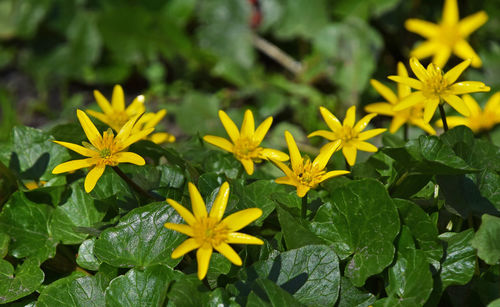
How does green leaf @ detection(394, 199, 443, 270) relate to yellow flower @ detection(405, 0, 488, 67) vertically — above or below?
below

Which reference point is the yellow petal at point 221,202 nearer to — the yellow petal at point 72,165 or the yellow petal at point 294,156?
the yellow petal at point 294,156

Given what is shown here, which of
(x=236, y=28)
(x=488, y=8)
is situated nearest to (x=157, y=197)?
(x=236, y=28)

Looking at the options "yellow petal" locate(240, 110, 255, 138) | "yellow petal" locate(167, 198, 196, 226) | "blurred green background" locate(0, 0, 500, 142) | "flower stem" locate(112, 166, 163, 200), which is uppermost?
"blurred green background" locate(0, 0, 500, 142)

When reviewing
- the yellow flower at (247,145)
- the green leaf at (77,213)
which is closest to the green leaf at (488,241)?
the yellow flower at (247,145)

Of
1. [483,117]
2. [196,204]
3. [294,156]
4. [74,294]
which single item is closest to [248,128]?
[294,156]

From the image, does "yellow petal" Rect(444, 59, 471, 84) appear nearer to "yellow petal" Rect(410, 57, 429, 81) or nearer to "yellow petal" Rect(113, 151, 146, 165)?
"yellow petal" Rect(410, 57, 429, 81)

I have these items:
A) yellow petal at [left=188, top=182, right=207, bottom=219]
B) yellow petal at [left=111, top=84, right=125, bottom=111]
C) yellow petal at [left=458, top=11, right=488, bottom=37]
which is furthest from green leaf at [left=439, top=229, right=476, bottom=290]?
yellow petal at [left=458, top=11, right=488, bottom=37]

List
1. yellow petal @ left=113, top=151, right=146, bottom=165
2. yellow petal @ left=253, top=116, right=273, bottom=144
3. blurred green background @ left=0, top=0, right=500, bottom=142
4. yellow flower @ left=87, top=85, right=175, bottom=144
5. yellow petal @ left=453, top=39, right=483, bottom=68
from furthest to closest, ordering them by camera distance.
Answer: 1. blurred green background @ left=0, top=0, right=500, bottom=142
2. yellow petal @ left=453, top=39, right=483, bottom=68
3. yellow flower @ left=87, top=85, right=175, bottom=144
4. yellow petal @ left=253, top=116, right=273, bottom=144
5. yellow petal @ left=113, top=151, right=146, bottom=165
